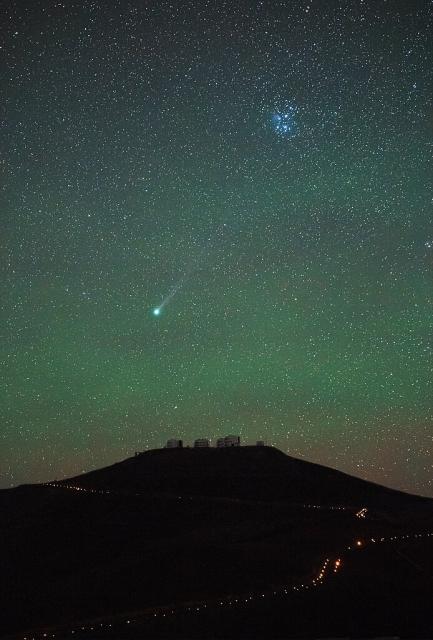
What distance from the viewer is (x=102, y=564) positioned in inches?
1242

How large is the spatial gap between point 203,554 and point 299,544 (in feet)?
16.4

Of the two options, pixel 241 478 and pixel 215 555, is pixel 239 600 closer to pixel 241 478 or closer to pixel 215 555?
pixel 215 555

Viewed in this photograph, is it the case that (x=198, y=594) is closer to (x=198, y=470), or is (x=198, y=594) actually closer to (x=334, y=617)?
(x=334, y=617)

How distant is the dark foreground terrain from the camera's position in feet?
64.3

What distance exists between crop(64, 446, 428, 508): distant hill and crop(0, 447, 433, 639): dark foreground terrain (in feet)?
0.72

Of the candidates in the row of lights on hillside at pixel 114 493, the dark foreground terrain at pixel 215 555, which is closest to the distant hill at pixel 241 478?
the dark foreground terrain at pixel 215 555

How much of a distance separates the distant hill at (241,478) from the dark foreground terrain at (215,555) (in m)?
0.22

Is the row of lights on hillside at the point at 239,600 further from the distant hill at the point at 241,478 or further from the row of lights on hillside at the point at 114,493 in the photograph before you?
the distant hill at the point at 241,478

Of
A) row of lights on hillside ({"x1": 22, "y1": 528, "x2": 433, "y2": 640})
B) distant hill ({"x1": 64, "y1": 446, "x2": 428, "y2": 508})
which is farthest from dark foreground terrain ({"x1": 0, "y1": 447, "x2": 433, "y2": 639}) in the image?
distant hill ({"x1": 64, "y1": 446, "x2": 428, "y2": 508})

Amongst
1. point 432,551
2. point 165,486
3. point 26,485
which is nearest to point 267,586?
point 432,551

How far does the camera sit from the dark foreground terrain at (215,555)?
1959cm

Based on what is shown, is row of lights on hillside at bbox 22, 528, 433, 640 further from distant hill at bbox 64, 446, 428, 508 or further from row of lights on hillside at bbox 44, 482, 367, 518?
distant hill at bbox 64, 446, 428, 508

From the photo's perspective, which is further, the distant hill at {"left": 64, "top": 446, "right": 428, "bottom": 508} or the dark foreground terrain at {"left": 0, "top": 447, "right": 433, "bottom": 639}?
the distant hill at {"left": 64, "top": 446, "right": 428, "bottom": 508}

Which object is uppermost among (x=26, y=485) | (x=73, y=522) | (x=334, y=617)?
(x=26, y=485)
